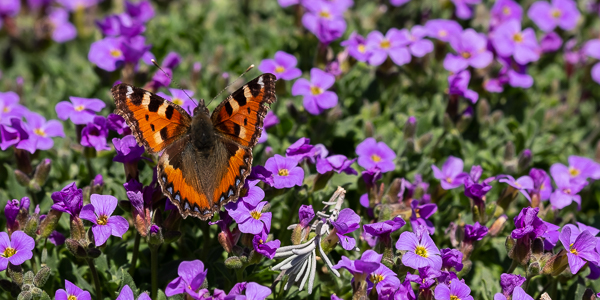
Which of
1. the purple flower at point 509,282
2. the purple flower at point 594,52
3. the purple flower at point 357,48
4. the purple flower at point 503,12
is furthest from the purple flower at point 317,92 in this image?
the purple flower at point 594,52

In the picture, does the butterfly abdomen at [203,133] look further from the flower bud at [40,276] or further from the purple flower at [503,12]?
the purple flower at [503,12]

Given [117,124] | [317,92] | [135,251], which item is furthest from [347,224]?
[117,124]

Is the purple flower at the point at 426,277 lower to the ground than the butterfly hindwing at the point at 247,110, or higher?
lower

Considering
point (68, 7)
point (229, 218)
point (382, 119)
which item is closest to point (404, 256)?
point (229, 218)

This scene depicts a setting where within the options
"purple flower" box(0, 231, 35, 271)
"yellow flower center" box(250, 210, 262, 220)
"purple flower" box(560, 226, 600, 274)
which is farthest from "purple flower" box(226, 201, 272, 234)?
"purple flower" box(560, 226, 600, 274)

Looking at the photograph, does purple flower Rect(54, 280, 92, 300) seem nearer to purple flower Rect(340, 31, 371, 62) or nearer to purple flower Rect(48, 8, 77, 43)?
purple flower Rect(340, 31, 371, 62)

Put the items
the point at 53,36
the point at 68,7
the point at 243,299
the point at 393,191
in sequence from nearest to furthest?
the point at 243,299, the point at 393,191, the point at 53,36, the point at 68,7

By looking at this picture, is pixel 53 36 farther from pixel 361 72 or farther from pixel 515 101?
pixel 515 101
